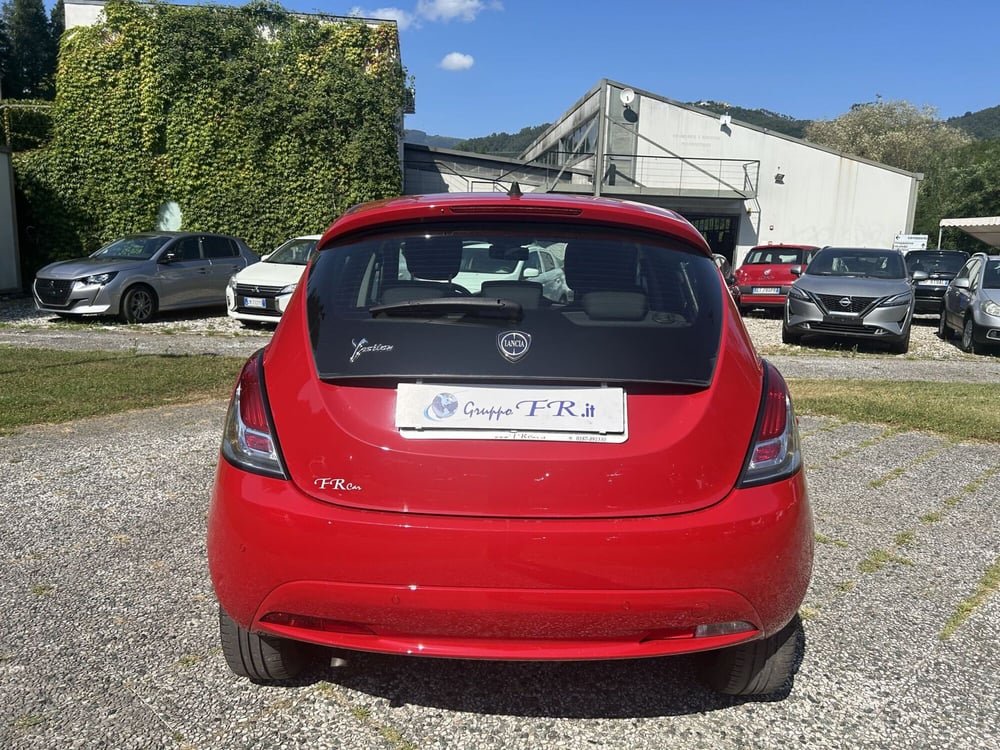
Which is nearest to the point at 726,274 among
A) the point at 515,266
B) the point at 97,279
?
the point at 515,266

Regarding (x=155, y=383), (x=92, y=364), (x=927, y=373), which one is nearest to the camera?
(x=155, y=383)

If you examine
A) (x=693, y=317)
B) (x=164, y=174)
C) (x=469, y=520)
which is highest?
(x=164, y=174)

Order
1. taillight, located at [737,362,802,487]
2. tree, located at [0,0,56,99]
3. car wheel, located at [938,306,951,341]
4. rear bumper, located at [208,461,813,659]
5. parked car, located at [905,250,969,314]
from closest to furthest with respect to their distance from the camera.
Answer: rear bumper, located at [208,461,813,659] < taillight, located at [737,362,802,487] < car wheel, located at [938,306,951,341] < parked car, located at [905,250,969,314] < tree, located at [0,0,56,99]

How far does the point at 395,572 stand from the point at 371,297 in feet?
2.73

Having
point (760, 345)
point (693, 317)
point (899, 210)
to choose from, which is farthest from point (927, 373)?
point (899, 210)

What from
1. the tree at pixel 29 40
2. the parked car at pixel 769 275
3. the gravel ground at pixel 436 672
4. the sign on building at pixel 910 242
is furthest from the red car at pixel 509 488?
the tree at pixel 29 40

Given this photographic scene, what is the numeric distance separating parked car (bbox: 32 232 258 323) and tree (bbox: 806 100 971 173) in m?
52.0

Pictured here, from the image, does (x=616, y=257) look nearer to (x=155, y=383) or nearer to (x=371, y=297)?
(x=371, y=297)

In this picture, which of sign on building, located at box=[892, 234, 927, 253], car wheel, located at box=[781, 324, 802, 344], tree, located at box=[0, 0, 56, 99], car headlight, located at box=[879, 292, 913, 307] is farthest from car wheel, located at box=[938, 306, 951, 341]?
tree, located at box=[0, 0, 56, 99]

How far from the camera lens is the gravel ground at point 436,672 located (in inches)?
90.8

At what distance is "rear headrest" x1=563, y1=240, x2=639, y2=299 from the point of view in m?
2.43

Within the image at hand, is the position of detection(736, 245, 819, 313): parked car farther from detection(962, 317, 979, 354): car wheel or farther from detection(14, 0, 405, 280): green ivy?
detection(14, 0, 405, 280): green ivy

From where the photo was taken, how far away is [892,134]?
2227 inches

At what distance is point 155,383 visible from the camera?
736 centimetres
